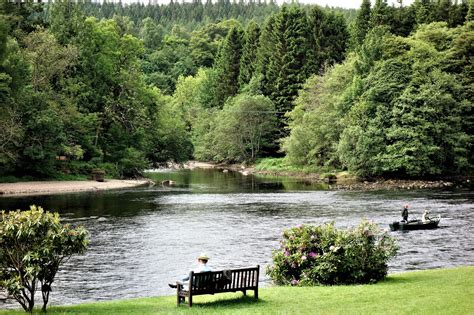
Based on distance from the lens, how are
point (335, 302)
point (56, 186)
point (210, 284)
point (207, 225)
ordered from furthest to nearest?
point (56, 186), point (207, 225), point (210, 284), point (335, 302)

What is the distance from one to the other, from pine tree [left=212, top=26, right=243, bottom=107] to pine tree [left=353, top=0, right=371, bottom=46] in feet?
115

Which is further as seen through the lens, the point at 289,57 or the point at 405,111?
the point at 289,57

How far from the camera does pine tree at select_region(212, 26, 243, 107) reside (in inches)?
6004

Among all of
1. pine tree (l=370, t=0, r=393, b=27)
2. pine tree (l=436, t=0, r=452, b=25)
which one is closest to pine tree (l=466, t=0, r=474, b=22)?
pine tree (l=436, t=0, r=452, b=25)

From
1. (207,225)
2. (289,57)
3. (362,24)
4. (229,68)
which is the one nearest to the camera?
(207,225)

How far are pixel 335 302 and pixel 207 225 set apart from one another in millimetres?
29248

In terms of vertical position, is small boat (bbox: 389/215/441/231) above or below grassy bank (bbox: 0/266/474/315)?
below

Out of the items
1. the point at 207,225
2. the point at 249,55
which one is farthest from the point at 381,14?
the point at 207,225

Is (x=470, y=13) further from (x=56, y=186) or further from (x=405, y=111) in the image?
(x=56, y=186)

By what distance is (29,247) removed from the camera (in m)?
18.0

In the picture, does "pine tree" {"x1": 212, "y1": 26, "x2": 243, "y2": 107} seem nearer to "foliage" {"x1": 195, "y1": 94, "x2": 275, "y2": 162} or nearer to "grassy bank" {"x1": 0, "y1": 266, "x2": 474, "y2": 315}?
"foliage" {"x1": 195, "y1": 94, "x2": 275, "y2": 162}

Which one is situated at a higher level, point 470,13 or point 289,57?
point 470,13

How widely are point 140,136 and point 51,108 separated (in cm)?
1974

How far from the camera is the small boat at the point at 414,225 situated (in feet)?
146
